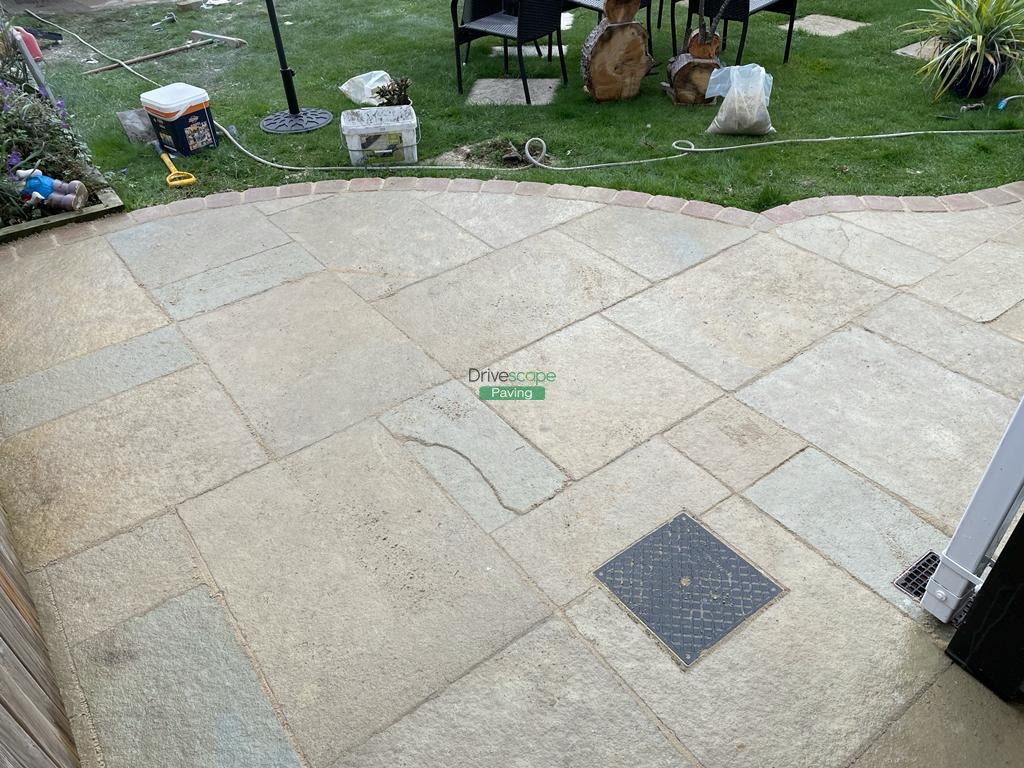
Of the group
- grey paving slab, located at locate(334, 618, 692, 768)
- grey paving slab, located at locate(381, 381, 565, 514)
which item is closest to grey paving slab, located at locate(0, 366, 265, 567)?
grey paving slab, located at locate(381, 381, 565, 514)

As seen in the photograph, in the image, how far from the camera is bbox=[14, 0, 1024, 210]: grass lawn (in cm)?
448

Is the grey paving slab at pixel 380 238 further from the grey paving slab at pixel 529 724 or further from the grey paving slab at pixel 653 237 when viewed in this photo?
the grey paving slab at pixel 529 724

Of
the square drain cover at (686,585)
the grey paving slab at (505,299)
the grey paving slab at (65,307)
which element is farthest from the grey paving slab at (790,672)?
the grey paving slab at (65,307)

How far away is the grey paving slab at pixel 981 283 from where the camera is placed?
129 inches

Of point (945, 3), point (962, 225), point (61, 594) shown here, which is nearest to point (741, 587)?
point (61, 594)

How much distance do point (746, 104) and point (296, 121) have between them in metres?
3.32

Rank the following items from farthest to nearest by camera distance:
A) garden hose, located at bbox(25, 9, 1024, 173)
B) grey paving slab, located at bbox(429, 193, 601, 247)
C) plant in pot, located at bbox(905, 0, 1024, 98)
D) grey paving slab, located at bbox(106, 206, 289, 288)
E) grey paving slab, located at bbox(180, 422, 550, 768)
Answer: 1. plant in pot, located at bbox(905, 0, 1024, 98)
2. garden hose, located at bbox(25, 9, 1024, 173)
3. grey paving slab, located at bbox(429, 193, 601, 247)
4. grey paving slab, located at bbox(106, 206, 289, 288)
5. grey paving slab, located at bbox(180, 422, 550, 768)

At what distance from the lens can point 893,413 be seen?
9.08ft

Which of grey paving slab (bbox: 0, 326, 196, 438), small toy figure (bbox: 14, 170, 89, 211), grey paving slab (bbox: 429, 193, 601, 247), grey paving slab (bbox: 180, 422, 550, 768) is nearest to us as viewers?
grey paving slab (bbox: 180, 422, 550, 768)

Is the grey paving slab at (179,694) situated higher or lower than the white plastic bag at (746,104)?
lower

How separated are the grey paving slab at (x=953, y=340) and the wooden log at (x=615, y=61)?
3.02 metres

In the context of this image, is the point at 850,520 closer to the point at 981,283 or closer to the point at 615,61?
the point at 981,283

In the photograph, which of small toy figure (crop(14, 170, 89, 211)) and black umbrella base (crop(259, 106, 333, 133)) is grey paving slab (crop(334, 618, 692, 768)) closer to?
small toy figure (crop(14, 170, 89, 211))

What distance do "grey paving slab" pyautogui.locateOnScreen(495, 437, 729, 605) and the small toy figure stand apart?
→ 144 inches
